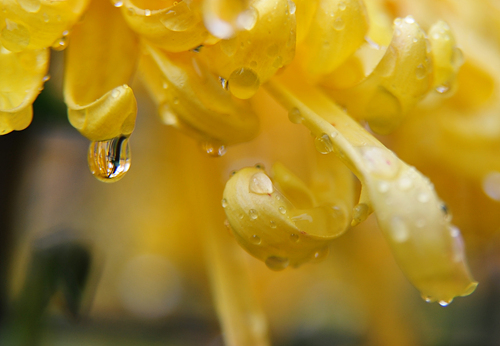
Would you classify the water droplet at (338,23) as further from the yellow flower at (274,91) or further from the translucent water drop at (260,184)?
the translucent water drop at (260,184)

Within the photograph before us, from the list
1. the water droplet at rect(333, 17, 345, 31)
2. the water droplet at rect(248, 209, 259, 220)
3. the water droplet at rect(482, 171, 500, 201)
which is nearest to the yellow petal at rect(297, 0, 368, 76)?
the water droplet at rect(333, 17, 345, 31)

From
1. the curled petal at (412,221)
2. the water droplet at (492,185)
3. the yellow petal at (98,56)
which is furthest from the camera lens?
the water droplet at (492,185)

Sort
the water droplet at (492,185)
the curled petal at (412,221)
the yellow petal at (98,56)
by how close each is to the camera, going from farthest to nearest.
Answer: the water droplet at (492,185)
the yellow petal at (98,56)
the curled petal at (412,221)

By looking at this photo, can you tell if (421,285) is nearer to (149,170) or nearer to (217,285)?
(217,285)

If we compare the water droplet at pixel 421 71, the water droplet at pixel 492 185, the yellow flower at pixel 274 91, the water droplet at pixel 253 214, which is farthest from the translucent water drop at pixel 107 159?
the water droplet at pixel 492 185

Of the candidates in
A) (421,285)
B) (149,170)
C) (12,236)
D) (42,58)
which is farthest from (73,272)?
(149,170)

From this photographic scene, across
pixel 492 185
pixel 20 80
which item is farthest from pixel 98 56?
pixel 492 185
